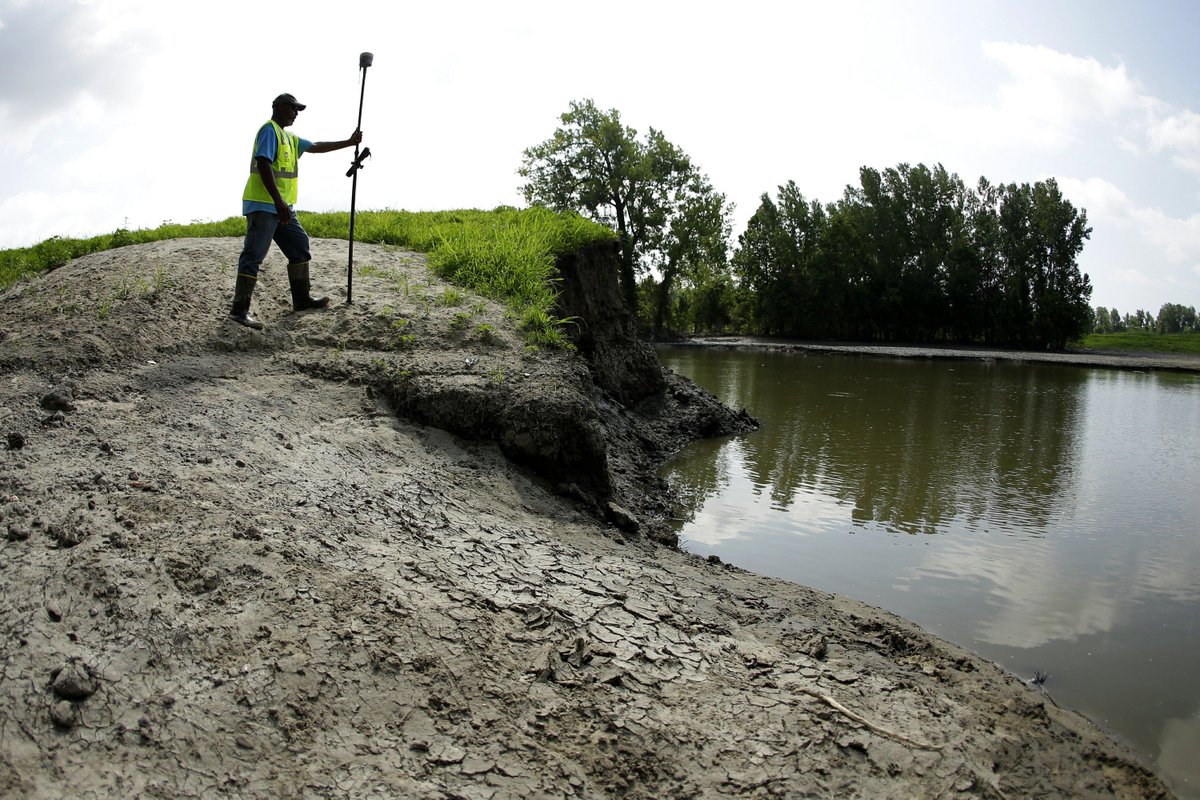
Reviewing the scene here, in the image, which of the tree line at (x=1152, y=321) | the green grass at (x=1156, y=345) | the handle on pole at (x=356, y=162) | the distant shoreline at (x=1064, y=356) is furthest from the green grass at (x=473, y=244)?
the tree line at (x=1152, y=321)

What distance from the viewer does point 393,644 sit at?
140 inches

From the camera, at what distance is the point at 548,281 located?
9.86m

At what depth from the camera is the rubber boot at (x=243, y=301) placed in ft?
24.1

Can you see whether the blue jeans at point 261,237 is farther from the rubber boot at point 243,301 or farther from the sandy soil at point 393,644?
the sandy soil at point 393,644

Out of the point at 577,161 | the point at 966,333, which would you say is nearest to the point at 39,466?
the point at 577,161

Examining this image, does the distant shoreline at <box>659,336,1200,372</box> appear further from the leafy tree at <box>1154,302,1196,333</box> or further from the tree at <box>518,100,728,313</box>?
the leafy tree at <box>1154,302,1196,333</box>

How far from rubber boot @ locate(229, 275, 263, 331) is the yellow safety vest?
→ 77cm

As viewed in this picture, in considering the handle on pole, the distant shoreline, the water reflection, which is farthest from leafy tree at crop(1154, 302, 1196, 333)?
the handle on pole

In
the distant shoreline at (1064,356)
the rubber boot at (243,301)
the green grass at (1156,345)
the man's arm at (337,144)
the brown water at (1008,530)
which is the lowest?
the brown water at (1008,530)

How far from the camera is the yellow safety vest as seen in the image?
290 inches

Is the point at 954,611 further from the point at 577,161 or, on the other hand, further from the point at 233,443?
the point at 577,161

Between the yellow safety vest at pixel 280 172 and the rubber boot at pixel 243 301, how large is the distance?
77 centimetres

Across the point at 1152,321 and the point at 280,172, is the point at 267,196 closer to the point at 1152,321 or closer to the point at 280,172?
the point at 280,172

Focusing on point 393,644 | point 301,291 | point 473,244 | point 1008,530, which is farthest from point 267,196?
point 1008,530
